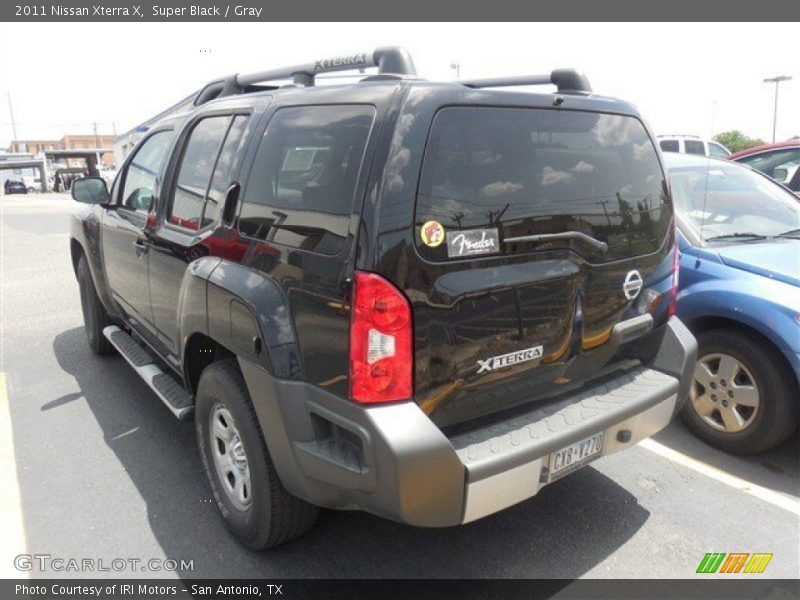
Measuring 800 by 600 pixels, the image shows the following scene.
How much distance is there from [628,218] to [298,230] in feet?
5.00

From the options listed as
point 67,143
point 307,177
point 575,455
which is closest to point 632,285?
point 575,455

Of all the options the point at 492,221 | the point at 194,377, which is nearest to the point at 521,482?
the point at 492,221

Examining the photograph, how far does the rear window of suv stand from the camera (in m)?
2.11

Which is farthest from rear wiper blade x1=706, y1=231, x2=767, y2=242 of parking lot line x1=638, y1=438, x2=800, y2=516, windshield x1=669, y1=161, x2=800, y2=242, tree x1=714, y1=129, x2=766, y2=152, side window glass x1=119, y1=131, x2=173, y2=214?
tree x1=714, y1=129, x2=766, y2=152

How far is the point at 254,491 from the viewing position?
2.51 m

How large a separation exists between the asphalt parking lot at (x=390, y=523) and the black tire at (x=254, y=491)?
0.46ft

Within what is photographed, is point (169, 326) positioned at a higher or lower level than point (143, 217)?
lower

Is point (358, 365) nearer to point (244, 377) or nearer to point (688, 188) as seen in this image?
point (244, 377)

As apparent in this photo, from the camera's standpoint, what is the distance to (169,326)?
3330 millimetres

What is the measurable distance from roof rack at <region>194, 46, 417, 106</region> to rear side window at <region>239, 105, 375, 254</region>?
0.33m

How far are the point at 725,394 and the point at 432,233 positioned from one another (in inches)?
99.0

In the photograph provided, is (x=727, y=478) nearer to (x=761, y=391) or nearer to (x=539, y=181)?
(x=761, y=391)

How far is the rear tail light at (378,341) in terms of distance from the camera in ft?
6.54

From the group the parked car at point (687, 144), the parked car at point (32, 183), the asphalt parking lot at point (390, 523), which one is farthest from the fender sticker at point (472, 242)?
the parked car at point (32, 183)
